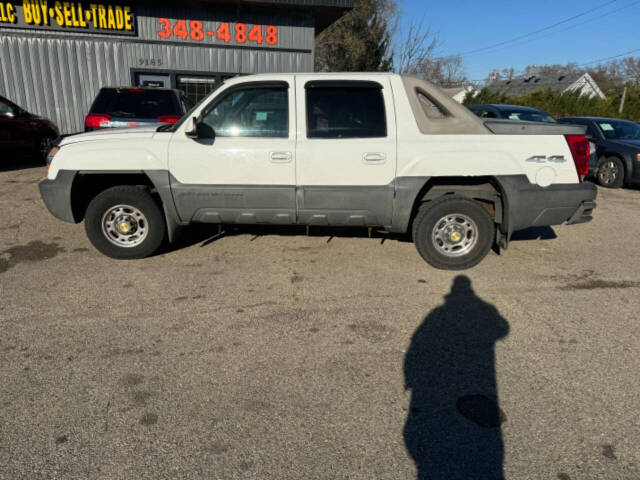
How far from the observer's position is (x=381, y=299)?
13.1 feet

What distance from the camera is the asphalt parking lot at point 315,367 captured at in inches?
86.8

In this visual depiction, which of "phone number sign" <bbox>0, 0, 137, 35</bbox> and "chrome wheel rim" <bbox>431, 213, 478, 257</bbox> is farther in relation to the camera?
"phone number sign" <bbox>0, 0, 137, 35</bbox>

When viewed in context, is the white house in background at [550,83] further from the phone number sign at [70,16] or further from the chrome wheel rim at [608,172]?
the phone number sign at [70,16]

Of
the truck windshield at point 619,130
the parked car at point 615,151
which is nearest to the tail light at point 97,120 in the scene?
the parked car at point 615,151

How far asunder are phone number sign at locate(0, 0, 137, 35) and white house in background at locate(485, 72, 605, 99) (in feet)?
126

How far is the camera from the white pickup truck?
4352mm

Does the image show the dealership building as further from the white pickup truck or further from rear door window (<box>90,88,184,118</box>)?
the white pickup truck

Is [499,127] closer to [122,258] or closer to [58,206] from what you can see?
[122,258]

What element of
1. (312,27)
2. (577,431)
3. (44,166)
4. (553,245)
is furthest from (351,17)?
(577,431)

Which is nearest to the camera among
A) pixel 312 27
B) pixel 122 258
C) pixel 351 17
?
pixel 122 258

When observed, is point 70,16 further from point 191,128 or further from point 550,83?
point 550,83

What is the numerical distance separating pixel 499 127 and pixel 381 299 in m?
2.10

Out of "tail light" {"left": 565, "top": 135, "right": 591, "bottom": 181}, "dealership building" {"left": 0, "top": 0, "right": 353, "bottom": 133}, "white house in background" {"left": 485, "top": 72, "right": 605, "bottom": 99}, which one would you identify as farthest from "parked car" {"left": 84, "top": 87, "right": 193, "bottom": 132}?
"white house in background" {"left": 485, "top": 72, "right": 605, "bottom": 99}

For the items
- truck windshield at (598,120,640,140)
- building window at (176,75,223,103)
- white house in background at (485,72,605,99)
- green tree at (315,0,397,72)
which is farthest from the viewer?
white house in background at (485,72,605,99)
